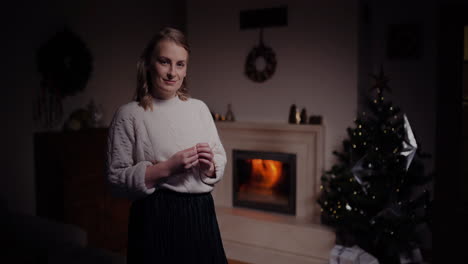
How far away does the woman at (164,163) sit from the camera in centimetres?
115

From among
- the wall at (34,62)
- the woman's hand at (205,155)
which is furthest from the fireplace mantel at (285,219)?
the woman's hand at (205,155)

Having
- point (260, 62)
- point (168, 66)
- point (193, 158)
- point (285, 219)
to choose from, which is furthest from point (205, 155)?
point (260, 62)

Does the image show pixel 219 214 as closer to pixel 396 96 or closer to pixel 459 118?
pixel 396 96

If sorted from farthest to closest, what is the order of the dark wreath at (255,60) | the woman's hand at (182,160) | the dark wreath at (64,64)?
the dark wreath at (255,60)
the dark wreath at (64,64)
the woman's hand at (182,160)

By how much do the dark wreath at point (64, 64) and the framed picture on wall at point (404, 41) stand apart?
2.57 metres

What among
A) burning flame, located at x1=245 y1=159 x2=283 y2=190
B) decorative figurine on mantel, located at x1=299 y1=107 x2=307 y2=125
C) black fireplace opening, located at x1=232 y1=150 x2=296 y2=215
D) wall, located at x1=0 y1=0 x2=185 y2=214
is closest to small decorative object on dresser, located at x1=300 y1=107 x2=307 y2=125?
decorative figurine on mantel, located at x1=299 y1=107 x2=307 y2=125

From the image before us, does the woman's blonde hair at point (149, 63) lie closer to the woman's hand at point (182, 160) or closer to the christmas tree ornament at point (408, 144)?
the woman's hand at point (182, 160)

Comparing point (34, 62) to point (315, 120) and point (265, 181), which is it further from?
point (315, 120)

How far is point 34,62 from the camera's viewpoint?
10.2 feet

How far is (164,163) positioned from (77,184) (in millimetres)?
2400

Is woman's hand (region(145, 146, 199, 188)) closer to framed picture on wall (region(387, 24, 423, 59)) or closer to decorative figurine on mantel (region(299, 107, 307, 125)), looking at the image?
decorative figurine on mantel (region(299, 107, 307, 125))

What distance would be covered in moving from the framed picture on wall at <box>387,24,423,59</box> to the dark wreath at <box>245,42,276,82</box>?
1007 mm

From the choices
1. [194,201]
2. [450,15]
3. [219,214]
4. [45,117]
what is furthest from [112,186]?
[450,15]

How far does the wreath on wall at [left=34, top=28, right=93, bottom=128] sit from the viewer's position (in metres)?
3.14
